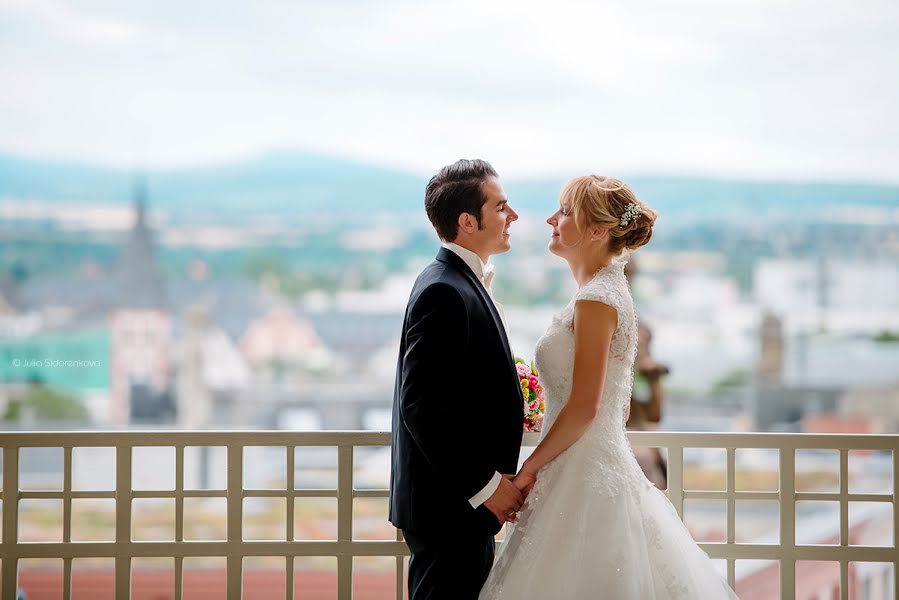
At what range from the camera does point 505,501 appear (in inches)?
85.2

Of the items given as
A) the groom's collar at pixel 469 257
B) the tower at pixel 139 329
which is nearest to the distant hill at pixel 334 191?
the tower at pixel 139 329

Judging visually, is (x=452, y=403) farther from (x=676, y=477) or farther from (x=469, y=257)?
(x=676, y=477)

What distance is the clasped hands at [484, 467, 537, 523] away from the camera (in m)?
2.16

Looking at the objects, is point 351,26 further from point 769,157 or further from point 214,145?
point 769,157

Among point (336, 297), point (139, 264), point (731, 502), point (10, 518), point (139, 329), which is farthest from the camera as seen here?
point (336, 297)

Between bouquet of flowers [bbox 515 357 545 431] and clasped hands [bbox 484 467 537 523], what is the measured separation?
0.93ft

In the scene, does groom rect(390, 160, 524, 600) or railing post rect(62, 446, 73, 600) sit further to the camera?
railing post rect(62, 446, 73, 600)

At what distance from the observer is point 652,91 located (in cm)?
3006

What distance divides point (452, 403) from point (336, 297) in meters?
28.4

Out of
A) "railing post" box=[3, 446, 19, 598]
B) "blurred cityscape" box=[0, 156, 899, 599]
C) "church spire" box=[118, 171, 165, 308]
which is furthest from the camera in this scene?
"church spire" box=[118, 171, 165, 308]

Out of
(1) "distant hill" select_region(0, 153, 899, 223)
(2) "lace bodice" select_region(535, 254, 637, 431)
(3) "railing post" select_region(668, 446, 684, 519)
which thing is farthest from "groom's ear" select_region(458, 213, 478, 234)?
(1) "distant hill" select_region(0, 153, 899, 223)

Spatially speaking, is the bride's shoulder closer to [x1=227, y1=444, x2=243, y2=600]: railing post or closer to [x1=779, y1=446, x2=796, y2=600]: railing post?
[x1=779, y1=446, x2=796, y2=600]: railing post

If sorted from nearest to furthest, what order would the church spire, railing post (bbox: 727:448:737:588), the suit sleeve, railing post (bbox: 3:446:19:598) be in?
the suit sleeve
railing post (bbox: 727:448:737:588)
railing post (bbox: 3:446:19:598)
the church spire

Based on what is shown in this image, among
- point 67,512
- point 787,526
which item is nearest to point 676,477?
point 787,526
